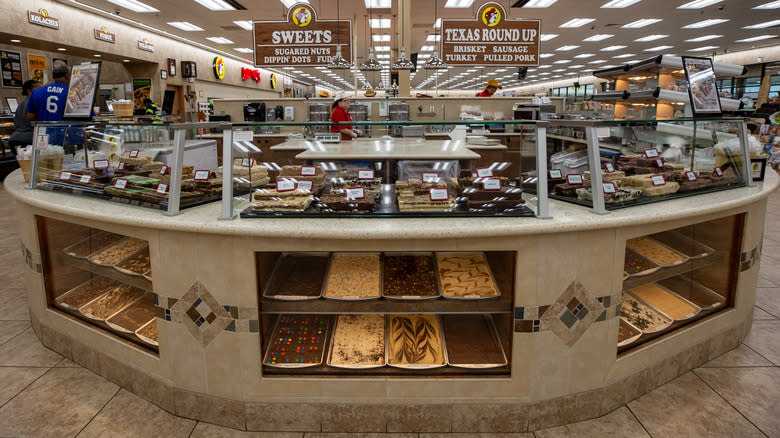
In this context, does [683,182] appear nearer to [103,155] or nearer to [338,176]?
[338,176]

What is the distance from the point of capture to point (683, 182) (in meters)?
2.71

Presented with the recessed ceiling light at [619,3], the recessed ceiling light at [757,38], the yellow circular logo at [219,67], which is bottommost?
the yellow circular logo at [219,67]

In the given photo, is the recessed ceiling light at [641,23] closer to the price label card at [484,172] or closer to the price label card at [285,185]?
the price label card at [484,172]

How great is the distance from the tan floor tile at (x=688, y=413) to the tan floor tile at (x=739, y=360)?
29 cm

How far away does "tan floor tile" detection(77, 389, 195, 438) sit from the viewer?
219 centimetres

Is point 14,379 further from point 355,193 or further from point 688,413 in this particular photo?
point 688,413

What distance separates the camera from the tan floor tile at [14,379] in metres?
2.49

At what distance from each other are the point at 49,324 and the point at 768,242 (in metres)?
6.95

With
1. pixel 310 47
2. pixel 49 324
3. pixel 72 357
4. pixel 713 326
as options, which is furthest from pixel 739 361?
pixel 310 47

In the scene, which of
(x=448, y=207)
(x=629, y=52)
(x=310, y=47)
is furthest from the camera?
(x=629, y=52)

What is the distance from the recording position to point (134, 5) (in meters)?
9.28

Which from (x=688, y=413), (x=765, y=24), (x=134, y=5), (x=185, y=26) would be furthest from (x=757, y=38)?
(x=134, y=5)

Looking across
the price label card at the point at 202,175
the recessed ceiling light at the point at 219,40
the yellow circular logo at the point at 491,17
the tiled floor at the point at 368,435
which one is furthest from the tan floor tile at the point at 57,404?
the recessed ceiling light at the point at 219,40

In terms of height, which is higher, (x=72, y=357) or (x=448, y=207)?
(x=448, y=207)
